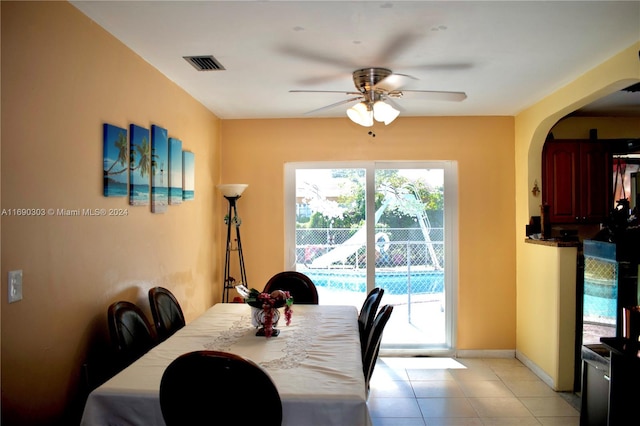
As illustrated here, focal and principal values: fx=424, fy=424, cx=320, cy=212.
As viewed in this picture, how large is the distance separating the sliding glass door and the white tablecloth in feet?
5.25

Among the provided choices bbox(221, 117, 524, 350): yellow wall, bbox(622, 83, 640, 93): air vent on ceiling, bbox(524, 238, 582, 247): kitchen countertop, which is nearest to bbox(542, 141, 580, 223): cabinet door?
bbox(221, 117, 524, 350): yellow wall

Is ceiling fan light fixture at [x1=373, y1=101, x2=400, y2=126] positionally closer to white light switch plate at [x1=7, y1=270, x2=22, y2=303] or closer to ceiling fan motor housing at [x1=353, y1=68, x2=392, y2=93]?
ceiling fan motor housing at [x1=353, y1=68, x2=392, y2=93]

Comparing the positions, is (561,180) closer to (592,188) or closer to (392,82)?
(592,188)

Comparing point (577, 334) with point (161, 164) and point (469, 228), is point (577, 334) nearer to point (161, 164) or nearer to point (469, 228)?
point (469, 228)

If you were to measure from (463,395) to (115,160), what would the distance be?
3.10 m

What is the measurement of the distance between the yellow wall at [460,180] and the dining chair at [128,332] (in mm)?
2082

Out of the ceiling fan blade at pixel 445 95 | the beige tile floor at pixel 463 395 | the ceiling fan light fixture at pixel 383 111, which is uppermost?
the ceiling fan blade at pixel 445 95

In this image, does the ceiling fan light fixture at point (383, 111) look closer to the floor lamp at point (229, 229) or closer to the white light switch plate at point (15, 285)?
the floor lamp at point (229, 229)

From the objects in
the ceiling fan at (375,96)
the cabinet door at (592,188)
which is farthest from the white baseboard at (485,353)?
the ceiling fan at (375,96)

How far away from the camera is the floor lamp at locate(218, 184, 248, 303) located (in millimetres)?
4066

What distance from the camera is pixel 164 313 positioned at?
270cm

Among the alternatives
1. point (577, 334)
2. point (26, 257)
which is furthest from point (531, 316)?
point (26, 257)

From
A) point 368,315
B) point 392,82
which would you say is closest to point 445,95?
point 392,82

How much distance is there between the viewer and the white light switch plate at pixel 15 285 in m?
1.66
